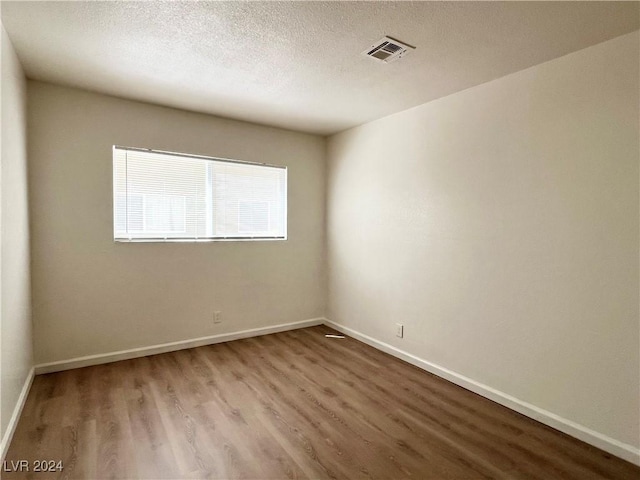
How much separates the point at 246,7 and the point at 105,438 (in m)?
2.66

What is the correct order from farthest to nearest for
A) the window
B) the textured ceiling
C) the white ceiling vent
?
1. the window
2. the white ceiling vent
3. the textured ceiling

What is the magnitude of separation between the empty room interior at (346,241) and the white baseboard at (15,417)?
34 mm

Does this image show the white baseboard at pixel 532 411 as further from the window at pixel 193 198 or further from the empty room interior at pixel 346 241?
the window at pixel 193 198

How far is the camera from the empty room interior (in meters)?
1.98

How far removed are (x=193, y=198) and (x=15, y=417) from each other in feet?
7.39

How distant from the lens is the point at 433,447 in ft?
6.82

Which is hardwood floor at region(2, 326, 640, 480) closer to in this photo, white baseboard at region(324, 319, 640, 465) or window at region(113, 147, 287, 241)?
white baseboard at region(324, 319, 640, 465)

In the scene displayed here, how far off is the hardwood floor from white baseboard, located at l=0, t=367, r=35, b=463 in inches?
1.7

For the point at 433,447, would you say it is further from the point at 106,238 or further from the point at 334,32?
the point at 106,238

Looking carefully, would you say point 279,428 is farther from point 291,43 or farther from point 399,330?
point 291,43

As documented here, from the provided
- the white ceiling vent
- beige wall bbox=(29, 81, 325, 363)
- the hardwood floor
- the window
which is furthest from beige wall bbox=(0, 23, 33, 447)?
the white ceiling vent

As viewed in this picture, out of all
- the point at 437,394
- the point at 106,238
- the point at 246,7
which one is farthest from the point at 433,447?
the point at 106,238

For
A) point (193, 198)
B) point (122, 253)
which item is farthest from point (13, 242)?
point (193, 198)

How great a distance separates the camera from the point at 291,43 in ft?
7.23
